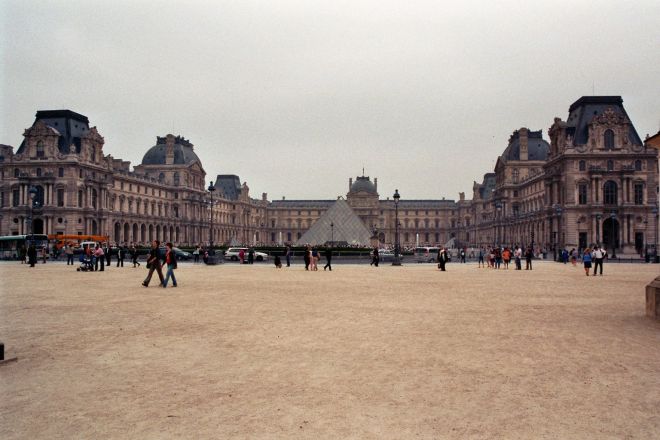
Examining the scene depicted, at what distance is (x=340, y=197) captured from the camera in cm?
6372

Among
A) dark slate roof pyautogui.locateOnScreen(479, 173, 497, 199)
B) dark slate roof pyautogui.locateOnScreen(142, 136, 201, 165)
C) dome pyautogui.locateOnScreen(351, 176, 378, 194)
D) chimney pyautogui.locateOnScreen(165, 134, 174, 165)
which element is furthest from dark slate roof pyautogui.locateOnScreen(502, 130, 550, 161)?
chimney pyautogui.locateOnScreen(165, 134, 174, 165)

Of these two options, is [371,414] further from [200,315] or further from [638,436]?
[200,315]

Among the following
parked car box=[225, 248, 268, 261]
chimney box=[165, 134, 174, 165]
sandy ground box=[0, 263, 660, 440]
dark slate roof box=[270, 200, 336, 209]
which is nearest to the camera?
sandy ground box=[0, 263, 660, 440]

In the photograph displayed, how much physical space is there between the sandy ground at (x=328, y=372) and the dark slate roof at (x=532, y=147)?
7678 cm

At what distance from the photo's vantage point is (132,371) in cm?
607

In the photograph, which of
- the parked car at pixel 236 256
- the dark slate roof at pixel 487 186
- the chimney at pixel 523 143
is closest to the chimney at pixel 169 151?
the parked car at pixel 236 256

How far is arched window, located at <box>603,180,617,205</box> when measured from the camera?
54.4 metres

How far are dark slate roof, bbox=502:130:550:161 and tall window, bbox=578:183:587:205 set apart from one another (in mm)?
28961

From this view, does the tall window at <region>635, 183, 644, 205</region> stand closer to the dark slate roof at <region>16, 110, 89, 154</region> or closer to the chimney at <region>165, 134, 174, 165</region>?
the dark slate roof at <region>16, 110, 89, 154</region>

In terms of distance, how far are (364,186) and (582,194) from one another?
77.9m

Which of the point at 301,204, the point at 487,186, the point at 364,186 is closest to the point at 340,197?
the point at 487,186

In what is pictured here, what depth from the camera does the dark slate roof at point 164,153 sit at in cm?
8731

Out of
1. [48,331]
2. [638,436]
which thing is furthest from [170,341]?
[638,436]

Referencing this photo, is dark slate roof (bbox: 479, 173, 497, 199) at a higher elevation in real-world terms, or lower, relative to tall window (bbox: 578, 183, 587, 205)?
higher
